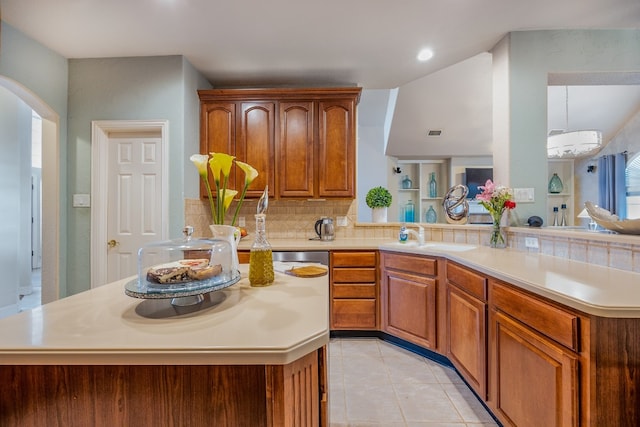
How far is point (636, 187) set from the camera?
14.4ft

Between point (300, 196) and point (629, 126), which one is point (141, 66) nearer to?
point (300, 196)

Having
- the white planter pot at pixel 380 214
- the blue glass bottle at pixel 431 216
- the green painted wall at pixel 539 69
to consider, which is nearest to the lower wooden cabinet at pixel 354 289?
the white planter pot at pixel 380 214

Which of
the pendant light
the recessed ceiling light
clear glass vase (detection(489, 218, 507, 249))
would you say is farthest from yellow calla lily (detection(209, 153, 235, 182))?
the pendant light

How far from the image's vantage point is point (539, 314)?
1275mm

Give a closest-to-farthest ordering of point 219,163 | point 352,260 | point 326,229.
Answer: point 219,163 < point 352,260 < point 326,229

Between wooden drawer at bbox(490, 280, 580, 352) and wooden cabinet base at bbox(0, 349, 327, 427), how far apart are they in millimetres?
1033

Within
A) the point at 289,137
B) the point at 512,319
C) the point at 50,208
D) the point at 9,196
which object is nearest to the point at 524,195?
the point at 512,319

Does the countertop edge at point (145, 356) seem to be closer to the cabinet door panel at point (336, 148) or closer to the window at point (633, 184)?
the cabinet door panel at point (336, 148)

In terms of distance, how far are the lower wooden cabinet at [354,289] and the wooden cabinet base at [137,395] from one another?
6.51 feet

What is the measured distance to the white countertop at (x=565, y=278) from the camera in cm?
105

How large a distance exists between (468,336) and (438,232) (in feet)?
4.12

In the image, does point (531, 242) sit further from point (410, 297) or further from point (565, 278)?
point (410, 297)

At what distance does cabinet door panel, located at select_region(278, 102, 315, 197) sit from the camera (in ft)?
10.3

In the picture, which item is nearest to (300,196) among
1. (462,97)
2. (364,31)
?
(364,31)
